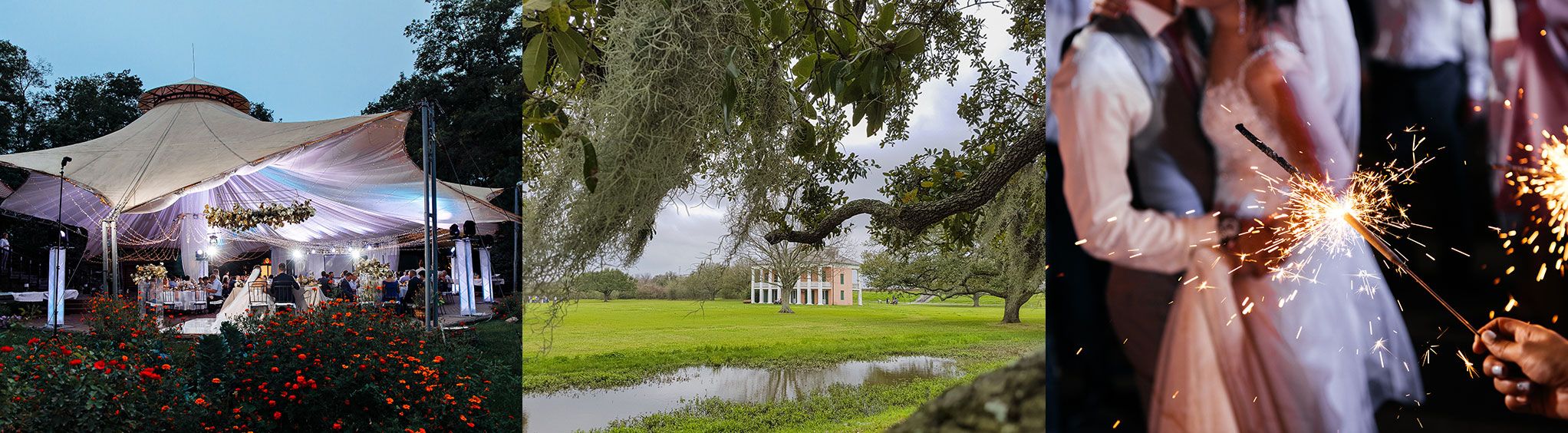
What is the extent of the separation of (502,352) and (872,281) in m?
4.32

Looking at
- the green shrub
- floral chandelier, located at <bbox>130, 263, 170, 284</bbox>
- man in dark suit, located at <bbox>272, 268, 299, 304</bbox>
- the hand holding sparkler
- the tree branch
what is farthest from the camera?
floral chandelier, located at <bbox>130, 263, 170, 284</bbox>

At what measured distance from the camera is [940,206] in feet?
7.06

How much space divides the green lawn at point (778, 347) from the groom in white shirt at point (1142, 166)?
1586mm

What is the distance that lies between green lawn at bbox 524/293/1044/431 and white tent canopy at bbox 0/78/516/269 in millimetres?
4347

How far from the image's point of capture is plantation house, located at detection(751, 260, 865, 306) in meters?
2.77

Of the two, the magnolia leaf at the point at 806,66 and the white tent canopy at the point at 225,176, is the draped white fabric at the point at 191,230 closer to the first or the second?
the white tent canopy at the point at 225,176

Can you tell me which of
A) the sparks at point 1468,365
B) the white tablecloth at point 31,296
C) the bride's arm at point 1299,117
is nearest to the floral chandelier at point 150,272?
the white tablecloth at point 31,296

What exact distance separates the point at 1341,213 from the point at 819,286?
1973 millimetres

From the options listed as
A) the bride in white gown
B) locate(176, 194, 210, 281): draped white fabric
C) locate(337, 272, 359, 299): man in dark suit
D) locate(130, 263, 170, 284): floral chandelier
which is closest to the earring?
the bride in white gown

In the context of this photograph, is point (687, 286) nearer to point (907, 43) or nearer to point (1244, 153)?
point (907, 43)

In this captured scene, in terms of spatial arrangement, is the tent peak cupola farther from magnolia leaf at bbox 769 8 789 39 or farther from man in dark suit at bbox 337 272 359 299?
magnolia leaf at bbox 769 8 789 39

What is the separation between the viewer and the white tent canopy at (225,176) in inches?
267

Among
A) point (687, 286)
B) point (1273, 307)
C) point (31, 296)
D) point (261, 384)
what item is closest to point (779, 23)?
point (1273, 307)

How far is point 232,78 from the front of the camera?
9234mm
